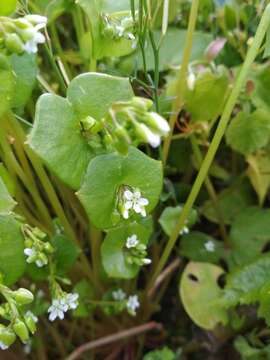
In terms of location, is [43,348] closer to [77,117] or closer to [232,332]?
[232,332]

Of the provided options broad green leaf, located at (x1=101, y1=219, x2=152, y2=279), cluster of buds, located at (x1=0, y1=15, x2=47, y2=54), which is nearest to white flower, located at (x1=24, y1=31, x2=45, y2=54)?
cluster of buds, located at (x1=0, y1=15, x2=47, y2=54)

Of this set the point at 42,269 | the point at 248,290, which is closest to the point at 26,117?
the point at 42,269

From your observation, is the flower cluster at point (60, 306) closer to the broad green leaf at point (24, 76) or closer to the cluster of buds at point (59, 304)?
the cluster of buds at point (59, 304)

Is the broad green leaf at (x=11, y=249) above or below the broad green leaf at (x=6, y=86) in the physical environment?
below

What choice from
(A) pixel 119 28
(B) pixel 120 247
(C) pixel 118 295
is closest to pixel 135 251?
(B) pixel 120 247

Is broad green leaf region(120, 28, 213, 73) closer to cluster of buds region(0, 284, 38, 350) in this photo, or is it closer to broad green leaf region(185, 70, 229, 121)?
broad green leaf region(185, 70, 229, 121)

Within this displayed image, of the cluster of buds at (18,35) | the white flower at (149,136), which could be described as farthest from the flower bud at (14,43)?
the white flower at (149,136)

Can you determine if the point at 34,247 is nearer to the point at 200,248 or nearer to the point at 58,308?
the point at 58,308
